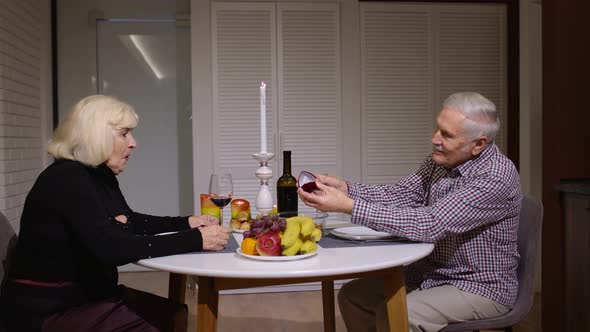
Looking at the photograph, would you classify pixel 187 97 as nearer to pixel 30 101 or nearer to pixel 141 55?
pixel 141 55

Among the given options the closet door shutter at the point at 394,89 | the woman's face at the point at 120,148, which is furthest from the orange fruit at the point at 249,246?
the closet door shutter at the point at 394,89

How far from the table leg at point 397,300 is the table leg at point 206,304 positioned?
0.51 meters

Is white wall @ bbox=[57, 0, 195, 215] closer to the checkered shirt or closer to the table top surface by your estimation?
the checkered shirt

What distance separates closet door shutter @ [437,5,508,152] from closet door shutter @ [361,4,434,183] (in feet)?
0.43

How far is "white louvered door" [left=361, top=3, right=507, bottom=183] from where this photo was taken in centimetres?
414

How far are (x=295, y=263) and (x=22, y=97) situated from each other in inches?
118

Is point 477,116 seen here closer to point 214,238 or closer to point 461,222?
point 461,222

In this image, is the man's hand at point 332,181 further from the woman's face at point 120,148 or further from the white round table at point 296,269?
the woman's face at point 120,148

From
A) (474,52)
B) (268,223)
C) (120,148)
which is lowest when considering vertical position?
(268,223)

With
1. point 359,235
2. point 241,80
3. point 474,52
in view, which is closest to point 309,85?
point 241,80

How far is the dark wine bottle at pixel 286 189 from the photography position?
1.99 meters

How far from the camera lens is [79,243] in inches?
67.2
